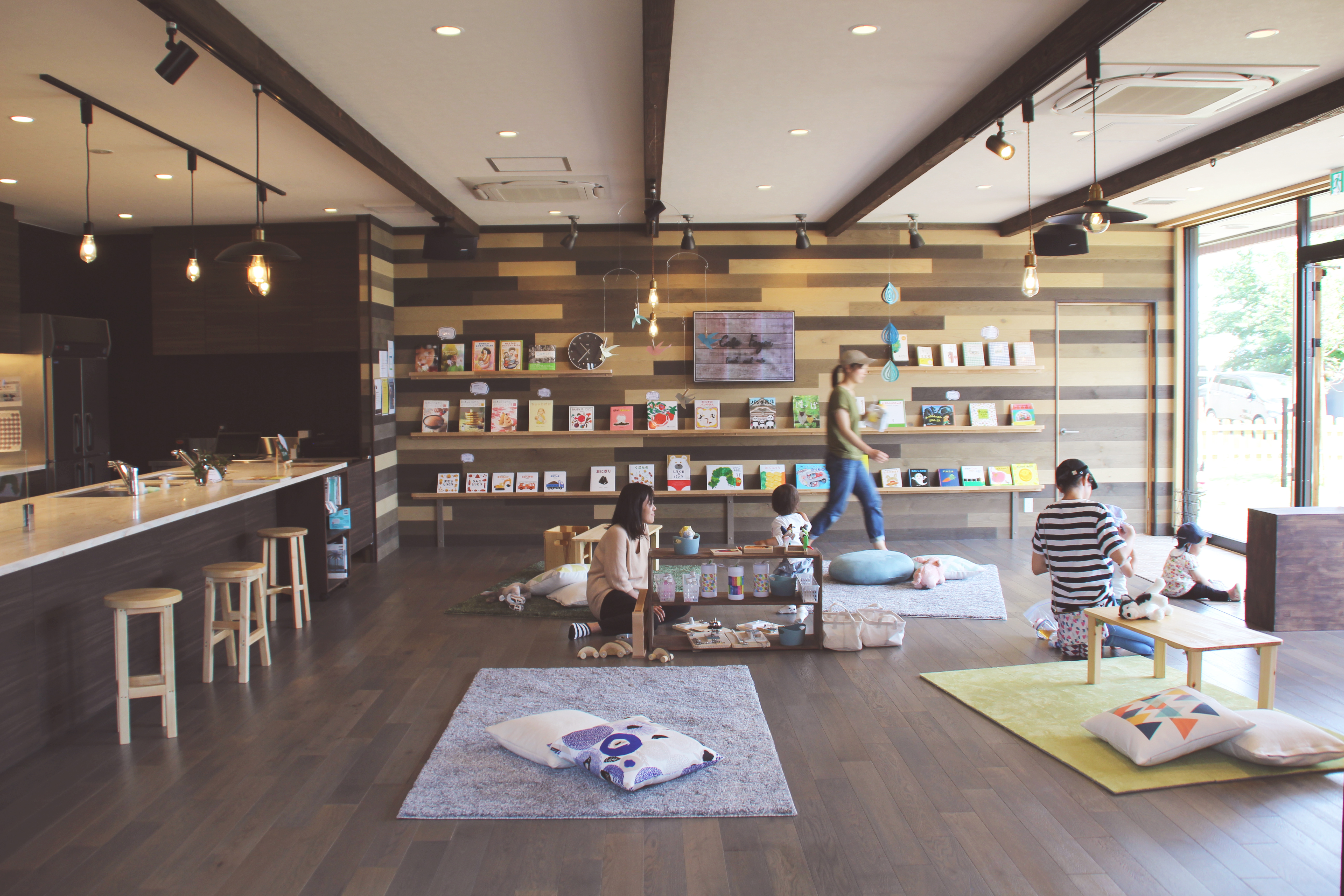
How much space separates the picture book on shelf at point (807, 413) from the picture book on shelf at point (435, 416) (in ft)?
11.0

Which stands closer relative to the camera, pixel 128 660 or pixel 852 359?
pixel 128 660

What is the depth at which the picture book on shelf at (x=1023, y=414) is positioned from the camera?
8172mm

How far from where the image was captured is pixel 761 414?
8.10 metres

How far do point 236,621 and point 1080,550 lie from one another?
4389 mm

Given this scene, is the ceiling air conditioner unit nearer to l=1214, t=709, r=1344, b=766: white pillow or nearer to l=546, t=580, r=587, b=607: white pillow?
l=1214, t=709, r=1344, b=766: white pillow

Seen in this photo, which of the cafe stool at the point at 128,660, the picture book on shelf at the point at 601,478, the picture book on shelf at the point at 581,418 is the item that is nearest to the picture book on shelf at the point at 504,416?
the picture book on shelf at the point at 581,418

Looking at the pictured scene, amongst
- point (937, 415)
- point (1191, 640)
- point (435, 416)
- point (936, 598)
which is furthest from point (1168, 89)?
point (435, 416)

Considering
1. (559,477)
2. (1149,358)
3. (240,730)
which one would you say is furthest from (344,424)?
(1149,358)

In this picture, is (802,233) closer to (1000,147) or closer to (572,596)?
(1000,147)

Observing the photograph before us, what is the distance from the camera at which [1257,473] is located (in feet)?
24.1

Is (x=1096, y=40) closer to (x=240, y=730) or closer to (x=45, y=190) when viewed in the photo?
(x=240, y=730)

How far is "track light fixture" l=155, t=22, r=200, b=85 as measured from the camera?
341cm

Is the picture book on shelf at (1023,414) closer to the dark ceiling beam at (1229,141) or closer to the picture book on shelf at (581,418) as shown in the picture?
the dark ceiling beam at (1229,141)

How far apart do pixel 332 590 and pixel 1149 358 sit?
7.74 metres
